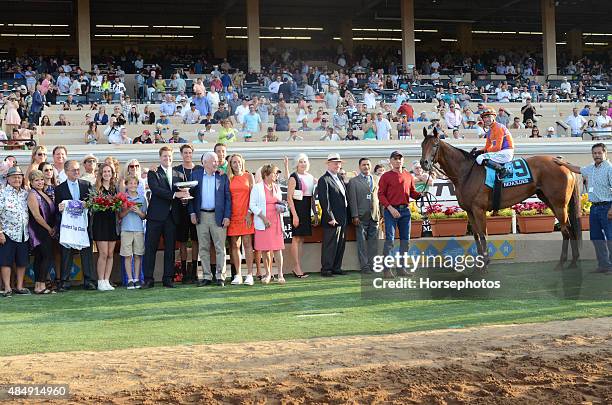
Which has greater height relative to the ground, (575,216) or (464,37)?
→ (464,37)

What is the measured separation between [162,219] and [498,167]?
5.31 m

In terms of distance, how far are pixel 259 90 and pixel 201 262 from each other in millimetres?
17807

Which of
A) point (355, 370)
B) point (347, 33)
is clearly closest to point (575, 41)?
point (347, 33)

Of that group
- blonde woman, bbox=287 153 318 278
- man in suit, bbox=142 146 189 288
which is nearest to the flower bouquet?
man in suit, bbox=142 146 189 288

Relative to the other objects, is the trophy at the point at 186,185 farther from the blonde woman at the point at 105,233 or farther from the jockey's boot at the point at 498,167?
the jockey's boot at the point at 498,167

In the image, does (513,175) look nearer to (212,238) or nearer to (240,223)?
(240,223)

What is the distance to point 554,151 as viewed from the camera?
1897 centimetres

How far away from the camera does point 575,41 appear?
50312 millimetres

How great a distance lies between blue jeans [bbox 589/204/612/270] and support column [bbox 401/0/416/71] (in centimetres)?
2602

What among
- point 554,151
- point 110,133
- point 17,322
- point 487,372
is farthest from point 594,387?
point 110,133

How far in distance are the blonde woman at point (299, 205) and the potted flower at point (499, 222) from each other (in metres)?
3.53

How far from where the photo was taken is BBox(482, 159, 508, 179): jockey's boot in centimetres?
1239

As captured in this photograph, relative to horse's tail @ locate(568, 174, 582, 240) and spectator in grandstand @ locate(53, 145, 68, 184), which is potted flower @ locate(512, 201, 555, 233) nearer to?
horse's tail @ locate(568, 174, 582, 240)

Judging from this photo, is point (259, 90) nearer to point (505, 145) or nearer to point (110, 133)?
point (110, 133)
